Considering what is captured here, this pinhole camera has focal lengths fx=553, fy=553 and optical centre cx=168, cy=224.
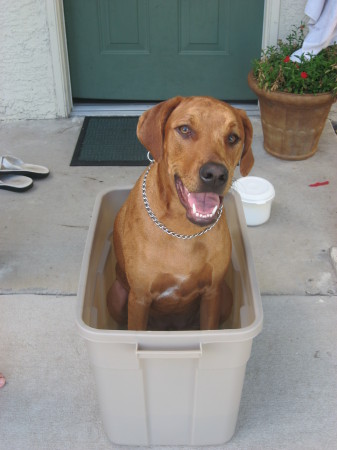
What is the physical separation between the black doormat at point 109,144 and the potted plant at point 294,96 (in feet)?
3.01

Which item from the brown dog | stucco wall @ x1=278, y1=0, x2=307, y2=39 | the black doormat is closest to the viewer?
the brown dog

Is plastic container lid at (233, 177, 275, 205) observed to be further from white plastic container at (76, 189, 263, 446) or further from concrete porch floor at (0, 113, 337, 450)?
white plastic container at (76, 189, 263, 446)

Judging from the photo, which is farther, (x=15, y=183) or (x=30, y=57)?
(x=30, y=57)

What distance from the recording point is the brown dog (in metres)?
1.81

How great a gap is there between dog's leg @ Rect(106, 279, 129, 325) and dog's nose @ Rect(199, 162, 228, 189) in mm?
796

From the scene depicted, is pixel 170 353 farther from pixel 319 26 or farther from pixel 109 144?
pixel 319 26

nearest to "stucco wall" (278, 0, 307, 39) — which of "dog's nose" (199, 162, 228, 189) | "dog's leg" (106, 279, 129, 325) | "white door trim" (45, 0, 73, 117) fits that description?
"white door trim" (45, 0, 73, 117)

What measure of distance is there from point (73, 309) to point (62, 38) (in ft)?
7.84

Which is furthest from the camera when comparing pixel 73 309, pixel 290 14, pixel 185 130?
pixel 290 14

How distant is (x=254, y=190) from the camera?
318 centimetres

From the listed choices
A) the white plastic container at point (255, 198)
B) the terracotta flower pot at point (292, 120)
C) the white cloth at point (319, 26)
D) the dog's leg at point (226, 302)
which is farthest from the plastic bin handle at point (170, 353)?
the white cloth at point (319, 26)

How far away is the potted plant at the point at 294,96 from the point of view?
11.8 feet

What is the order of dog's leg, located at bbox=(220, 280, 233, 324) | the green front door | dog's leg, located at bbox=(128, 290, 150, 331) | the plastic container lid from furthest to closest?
the green front door → the plastic container lid → dog's leg, located at bbox=(220, 280, 233, 324) → dog's leg, located at bbox=(128, 290, 150, 331)

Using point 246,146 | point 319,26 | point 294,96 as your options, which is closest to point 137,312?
point 246,146
